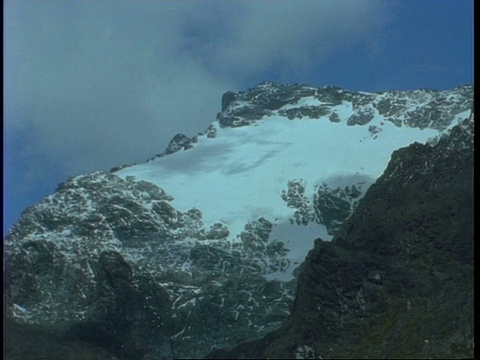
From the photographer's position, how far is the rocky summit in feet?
106

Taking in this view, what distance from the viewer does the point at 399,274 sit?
34125mm

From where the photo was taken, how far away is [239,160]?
35.8 meters

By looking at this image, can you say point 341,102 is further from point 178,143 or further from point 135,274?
point 135,274

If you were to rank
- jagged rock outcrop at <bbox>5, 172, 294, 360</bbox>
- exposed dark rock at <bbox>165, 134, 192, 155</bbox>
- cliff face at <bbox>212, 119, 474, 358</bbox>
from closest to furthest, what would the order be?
1. cliff face at <bbox>212, 119, 474, 358</bbox>
2. jagged rock outcrop at <bbox>5, 172, 294, 360</bbox>
3. exposed dark rock at <bbox>165, 134, 192, 155</bbox>

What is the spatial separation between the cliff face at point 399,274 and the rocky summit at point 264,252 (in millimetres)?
60

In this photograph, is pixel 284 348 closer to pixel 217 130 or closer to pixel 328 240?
pixel 328 240

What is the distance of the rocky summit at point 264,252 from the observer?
32312mm

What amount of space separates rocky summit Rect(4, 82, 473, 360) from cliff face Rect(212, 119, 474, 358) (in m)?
0.06

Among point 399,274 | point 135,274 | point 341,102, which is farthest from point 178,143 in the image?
point 399,274

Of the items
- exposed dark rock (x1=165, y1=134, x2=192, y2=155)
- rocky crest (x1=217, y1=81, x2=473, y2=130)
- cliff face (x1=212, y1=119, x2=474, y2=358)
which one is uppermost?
rocky crest (x1=217, y1=81, x2=473, y2=130)

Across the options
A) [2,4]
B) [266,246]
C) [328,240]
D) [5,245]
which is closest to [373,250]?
[328,240]

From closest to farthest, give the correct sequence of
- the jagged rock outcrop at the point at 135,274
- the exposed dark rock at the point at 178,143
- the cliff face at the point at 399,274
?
the cliff face at the point at 399,274, the jagged rock outcrop at the point at 135,274, the exposed dark rock at the point at 178,143

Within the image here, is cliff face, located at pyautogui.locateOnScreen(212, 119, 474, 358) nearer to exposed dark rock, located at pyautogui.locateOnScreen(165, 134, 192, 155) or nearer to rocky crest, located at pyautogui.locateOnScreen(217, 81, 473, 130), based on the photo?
rocky crest, located at pyautogui.locateOnScreen(217, 81, 473, 130)

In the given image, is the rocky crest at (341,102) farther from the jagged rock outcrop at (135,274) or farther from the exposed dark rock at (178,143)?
the jagged rock outcrop at (135,274)
